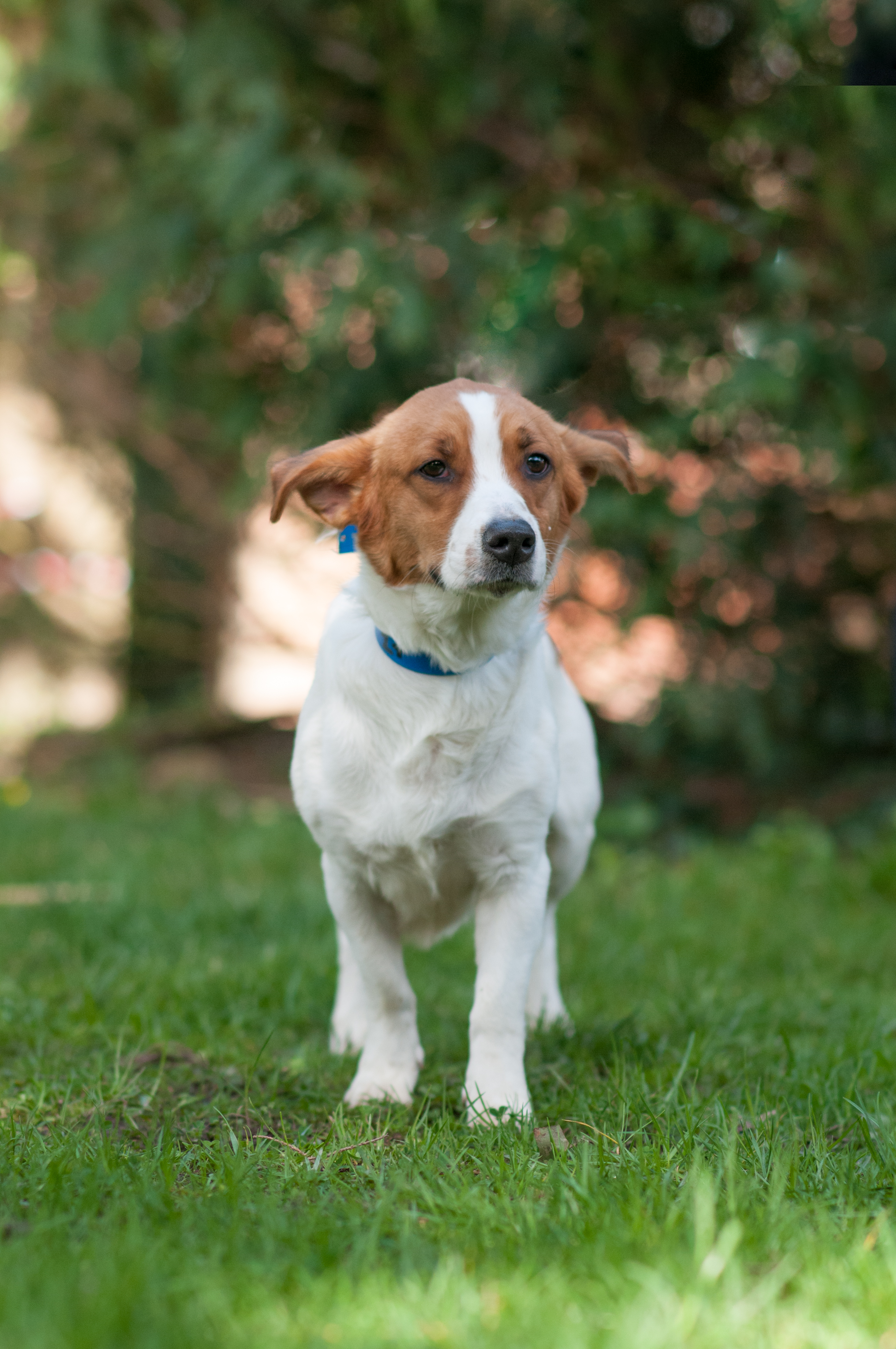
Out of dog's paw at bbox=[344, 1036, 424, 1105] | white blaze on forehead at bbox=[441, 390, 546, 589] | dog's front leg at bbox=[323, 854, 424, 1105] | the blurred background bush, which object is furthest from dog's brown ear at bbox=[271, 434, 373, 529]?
the blurred background bush

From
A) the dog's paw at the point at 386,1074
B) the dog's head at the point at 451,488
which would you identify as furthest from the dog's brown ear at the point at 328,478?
the dog's paw at the point at 386,1074

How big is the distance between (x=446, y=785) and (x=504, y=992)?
0.43 meters

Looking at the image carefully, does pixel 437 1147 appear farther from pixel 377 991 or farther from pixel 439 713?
pixel 439 713

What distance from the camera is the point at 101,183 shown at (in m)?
7.28

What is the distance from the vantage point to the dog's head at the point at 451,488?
2564 mm

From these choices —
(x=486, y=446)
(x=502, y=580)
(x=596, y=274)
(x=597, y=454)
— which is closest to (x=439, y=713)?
(x=502, y=580)

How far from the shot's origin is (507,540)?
2523 millimetres

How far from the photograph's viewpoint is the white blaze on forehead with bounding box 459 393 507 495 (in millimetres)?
2656

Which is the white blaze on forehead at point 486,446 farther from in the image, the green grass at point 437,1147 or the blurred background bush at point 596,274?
the blurred background bush at point 596,274

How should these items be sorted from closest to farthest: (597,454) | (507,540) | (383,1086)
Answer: (507,540) < (383,1086) < (597,454)

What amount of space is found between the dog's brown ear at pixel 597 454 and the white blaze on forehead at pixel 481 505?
1.02 ft

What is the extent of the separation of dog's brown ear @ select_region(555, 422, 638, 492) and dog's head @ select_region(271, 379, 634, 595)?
77 millimetres

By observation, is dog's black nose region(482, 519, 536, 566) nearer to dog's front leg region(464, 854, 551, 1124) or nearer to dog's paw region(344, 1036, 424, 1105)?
dog's front leg region(464, 854, 551, 1124)

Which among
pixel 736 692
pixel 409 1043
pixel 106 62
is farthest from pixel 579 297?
pixel 409 1043
